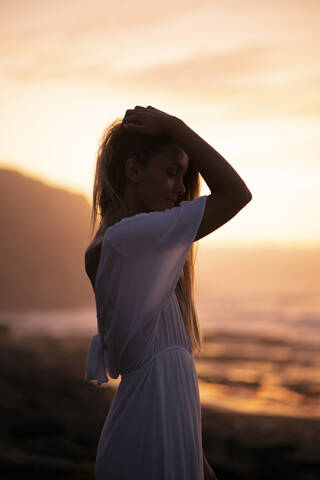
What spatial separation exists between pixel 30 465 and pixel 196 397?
5.15m

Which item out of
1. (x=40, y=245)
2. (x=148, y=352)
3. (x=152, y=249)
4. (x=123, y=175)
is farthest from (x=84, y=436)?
(x=40, y=245)

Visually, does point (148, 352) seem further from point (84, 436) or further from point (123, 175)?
point (84, 436)

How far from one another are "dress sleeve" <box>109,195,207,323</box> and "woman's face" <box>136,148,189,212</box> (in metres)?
0.22

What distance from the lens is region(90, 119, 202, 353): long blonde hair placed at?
5.42 feet

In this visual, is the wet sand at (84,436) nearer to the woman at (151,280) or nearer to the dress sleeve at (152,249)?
the woman at (151,280)

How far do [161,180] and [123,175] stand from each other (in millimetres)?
174

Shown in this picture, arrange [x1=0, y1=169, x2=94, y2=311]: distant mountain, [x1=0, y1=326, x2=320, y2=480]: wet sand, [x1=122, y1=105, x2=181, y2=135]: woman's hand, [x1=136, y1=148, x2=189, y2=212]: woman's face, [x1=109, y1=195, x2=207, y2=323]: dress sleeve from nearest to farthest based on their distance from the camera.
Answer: [x1=109, y1=195, x2=207, y2=323]: dress sleeve
[x1=122, y1=105, x2=181, y2=135]: woman's hand
[x1=136, y1=148, x2=189, y2=212]: woman's face
[x1=0, y1=326, x2=320, y2=480]: wet sand
[x1=0, y1=169, x2=94, y2=311]: distant mountain

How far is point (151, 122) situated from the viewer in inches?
61.1

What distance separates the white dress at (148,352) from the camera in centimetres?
144

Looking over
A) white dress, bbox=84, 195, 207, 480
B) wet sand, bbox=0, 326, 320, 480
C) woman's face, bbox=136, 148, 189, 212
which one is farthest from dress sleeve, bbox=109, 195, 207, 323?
wet sand, bbox=0, 326, 320, 480

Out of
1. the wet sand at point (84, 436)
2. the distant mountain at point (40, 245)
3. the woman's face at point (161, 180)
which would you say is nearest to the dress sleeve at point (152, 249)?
the woman's face at point (161, 180)

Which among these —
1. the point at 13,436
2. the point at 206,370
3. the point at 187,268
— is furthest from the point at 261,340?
the point at 187,268

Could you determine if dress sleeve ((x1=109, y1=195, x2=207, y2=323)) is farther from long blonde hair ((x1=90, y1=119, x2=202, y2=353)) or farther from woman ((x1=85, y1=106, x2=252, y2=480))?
long blonde hair ((x1=90, y1=119, x2=202, y2=353))

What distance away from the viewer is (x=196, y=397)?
1647mm
